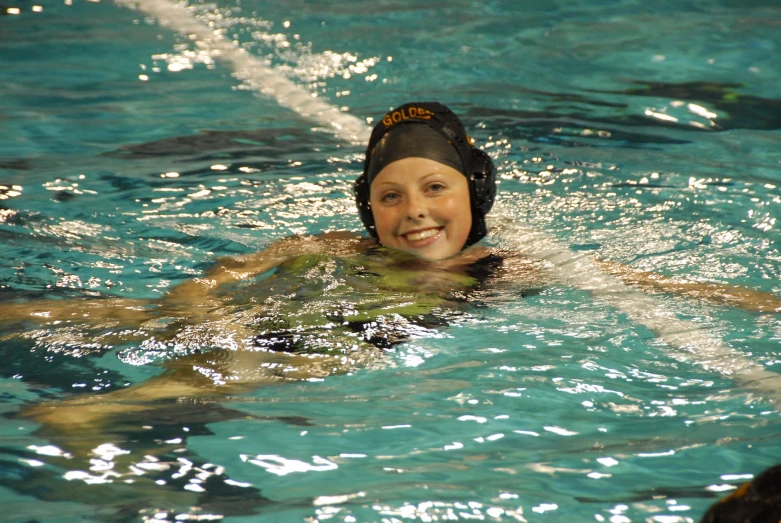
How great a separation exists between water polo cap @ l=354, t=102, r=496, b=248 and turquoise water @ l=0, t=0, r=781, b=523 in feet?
1.63

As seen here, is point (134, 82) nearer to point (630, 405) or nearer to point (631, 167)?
point (631, 167)

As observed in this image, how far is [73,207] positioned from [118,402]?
2407 mm

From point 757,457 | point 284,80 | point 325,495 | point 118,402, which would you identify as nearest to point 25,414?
point 118,402

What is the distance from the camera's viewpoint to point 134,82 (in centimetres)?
721

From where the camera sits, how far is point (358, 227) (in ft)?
15.3

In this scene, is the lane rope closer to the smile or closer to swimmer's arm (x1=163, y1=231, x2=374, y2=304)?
swimmer's arm (x1=163, y1=231, x2=374, y2=304)

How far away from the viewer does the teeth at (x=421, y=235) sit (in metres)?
3.86

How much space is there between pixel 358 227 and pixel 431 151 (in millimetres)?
868

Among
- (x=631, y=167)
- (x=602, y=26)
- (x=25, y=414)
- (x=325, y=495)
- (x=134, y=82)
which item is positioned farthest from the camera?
(x=602, y=26)

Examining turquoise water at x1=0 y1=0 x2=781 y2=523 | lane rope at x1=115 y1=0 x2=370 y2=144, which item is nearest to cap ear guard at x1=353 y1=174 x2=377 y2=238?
turquoise water at x1=0 y1=0 x2=781 y2=523

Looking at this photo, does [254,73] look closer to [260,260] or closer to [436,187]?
[260,260]

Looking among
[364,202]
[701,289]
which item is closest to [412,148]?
[364,202]

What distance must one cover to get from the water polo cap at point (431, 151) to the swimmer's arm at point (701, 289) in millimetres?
587

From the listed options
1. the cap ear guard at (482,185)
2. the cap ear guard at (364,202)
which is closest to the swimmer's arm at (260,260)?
the cap ear guard at (364,202)
